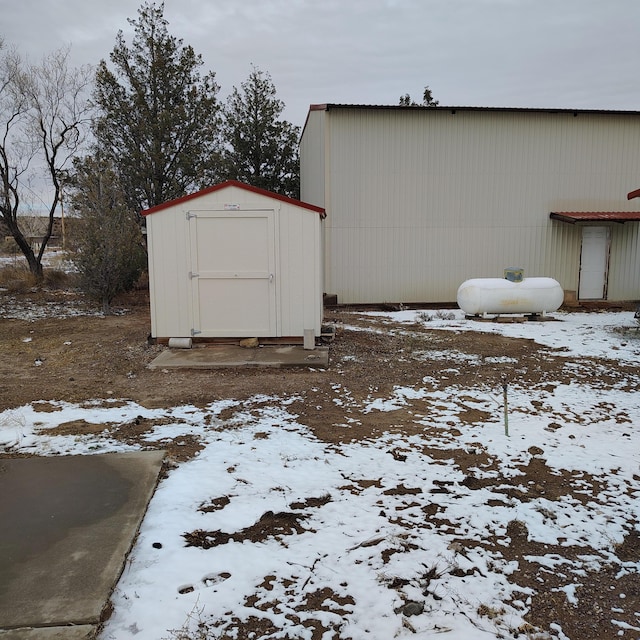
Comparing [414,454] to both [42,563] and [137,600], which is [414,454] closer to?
[137,600]

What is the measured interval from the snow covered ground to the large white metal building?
8.57m

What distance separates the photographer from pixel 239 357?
7.26m

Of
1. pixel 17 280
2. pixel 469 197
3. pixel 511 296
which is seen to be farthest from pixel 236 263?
pixel 17 280

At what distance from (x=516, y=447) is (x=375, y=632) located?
2409mm

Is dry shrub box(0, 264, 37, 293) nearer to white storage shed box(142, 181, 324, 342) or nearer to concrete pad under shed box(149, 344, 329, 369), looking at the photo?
white storage shed box(142, 181, 324, 342)

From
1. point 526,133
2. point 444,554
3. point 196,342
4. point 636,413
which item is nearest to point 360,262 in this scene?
point 526,133

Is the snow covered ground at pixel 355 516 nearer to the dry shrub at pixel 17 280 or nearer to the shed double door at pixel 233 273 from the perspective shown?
the shed double door at pixel 233 273

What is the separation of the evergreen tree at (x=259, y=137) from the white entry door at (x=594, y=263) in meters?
11.8

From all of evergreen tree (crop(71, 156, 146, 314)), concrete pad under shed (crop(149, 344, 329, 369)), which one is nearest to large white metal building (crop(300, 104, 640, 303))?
evergreen tree (crop(71, 156, 146, 314))

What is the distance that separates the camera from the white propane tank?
428 inches

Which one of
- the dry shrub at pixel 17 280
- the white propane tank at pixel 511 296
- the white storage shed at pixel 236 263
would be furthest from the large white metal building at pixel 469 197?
the dry shrub at pixel 17 280

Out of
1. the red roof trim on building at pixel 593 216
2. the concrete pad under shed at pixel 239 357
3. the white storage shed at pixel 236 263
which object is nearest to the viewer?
the concrete pad under shed at pixel 239 357

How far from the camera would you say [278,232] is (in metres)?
7.72

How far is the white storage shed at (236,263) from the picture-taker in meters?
7.70
